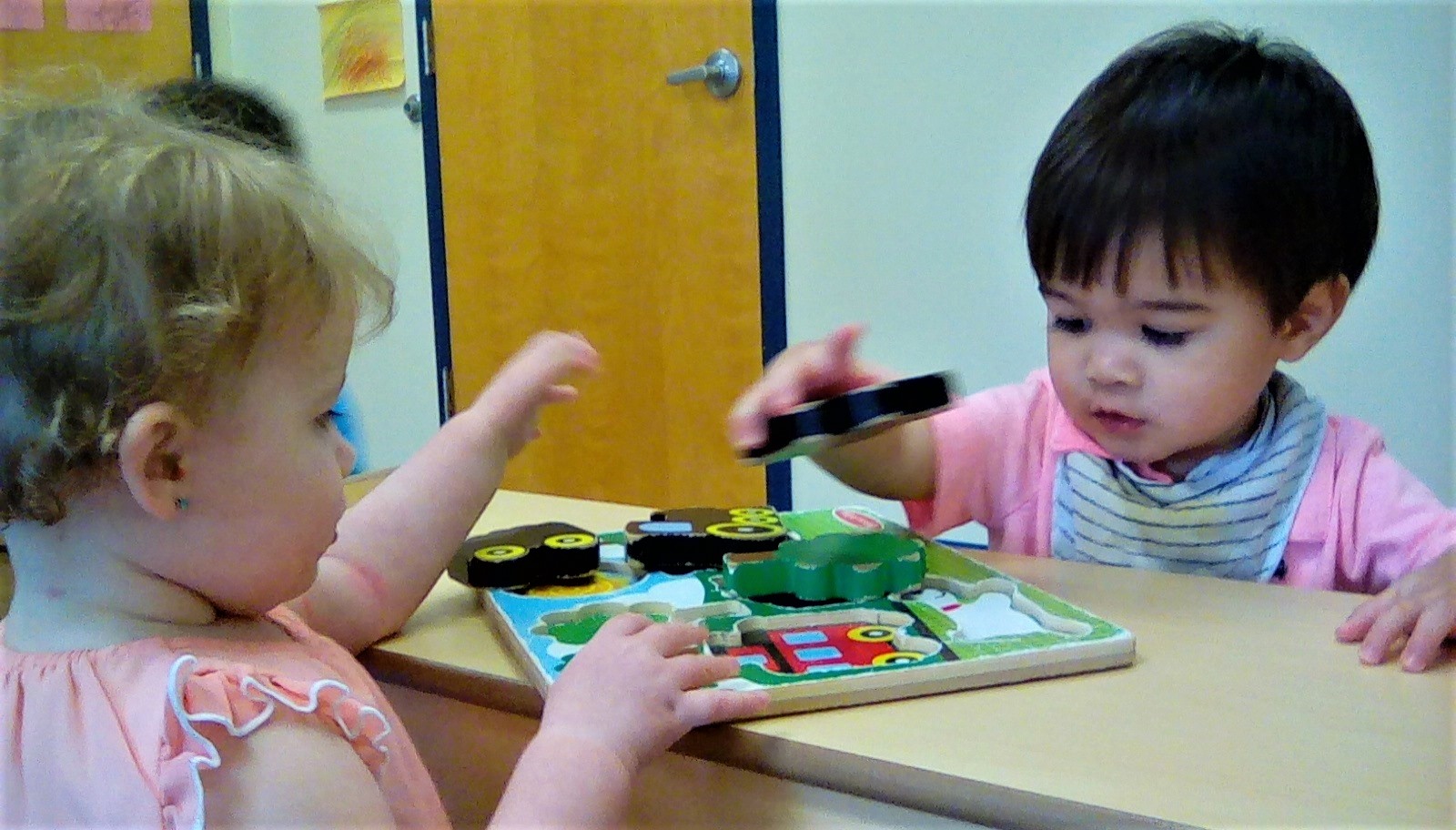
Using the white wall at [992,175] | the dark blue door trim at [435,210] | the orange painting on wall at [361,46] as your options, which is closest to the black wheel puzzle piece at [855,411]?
the white wall at [992,175]

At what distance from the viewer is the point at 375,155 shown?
266 cm

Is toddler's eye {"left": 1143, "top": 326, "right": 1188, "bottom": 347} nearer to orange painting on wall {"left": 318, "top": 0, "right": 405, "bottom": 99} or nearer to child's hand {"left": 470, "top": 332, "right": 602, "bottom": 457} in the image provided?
child's hand {"left": 470, "top": 332, "right": 602, "bottom": 457}

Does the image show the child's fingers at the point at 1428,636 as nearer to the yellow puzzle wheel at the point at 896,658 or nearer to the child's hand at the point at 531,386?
the yellow puzzle wheel at the point at 896,658

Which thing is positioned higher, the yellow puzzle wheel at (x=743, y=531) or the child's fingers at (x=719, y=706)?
the yellow puzzle wheel at (x=743, y=531)

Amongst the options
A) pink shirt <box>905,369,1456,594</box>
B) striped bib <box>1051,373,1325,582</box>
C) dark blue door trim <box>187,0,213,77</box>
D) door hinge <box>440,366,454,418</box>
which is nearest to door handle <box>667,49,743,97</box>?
door hinge <box>440,366,454,418</box>

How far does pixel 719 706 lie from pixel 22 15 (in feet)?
8.38

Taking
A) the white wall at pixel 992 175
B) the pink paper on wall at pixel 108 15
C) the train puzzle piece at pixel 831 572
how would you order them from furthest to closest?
the pink paper on wall at pixel 108 15, the white wall at pixel 992 175, the train puzzle piece at pixel 831 572

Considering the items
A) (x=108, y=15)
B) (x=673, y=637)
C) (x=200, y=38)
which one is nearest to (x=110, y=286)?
(x=673, y=637)

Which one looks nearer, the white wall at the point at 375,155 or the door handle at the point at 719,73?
the door handle at the point at 719,73

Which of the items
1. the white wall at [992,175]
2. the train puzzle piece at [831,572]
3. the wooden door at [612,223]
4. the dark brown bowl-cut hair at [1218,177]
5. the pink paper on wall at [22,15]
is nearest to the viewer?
the train puzzle piece at [831,572]

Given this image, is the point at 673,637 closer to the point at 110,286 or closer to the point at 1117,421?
the point at 110,286

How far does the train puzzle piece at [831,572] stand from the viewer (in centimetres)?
65

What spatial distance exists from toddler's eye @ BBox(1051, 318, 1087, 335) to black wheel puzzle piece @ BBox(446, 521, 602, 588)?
0.35 m

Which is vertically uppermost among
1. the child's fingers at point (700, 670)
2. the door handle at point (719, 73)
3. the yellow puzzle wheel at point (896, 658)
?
the door handle at point (719, 73)
